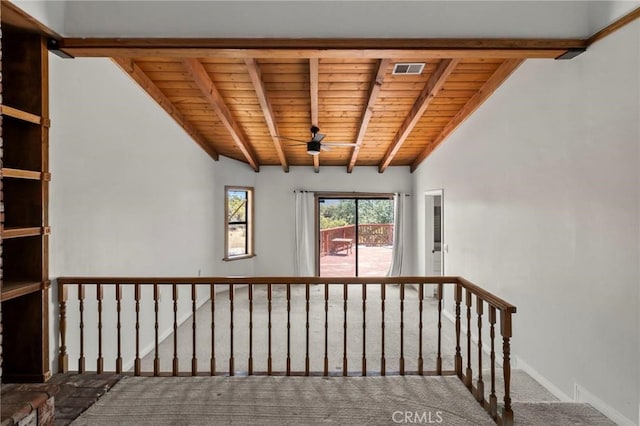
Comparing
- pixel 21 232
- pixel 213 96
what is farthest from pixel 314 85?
pixel 21 232

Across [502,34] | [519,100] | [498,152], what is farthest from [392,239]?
[502,34]

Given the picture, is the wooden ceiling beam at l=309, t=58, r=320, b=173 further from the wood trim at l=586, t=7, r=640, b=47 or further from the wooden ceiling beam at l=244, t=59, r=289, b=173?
the wood trim at l=586, t=7, r=640, b=47

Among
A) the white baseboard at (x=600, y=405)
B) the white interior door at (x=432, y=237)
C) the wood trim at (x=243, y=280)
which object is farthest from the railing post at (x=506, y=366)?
the white interior door at (x=432, y=237)

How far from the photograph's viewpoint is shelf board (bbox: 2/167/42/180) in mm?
2029

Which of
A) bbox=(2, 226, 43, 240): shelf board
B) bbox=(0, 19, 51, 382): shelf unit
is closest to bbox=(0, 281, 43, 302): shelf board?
bbox=(0, 19, 51, 382): shelf unit

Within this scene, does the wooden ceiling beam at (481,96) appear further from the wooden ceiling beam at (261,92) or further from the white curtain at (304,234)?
the white curtain at (304,234)

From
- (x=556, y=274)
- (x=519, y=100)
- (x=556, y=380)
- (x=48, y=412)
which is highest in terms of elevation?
(x=519, y=100)

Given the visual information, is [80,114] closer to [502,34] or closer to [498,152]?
[502,34]

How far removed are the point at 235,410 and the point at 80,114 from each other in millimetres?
2514

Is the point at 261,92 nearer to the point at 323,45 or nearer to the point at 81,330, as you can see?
the point at 323,45

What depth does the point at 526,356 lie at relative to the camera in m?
3.28

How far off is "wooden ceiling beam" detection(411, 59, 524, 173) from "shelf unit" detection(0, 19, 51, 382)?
383 cm

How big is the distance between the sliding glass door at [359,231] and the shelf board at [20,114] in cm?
558

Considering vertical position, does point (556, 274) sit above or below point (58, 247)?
below
